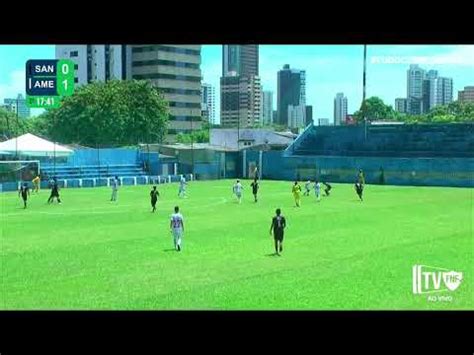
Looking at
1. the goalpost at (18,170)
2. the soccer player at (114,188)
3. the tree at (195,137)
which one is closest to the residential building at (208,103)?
the tree at (195,137)

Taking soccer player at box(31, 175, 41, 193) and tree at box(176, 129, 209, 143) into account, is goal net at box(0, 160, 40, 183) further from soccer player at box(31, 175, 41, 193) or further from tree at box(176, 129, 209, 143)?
tree at box(176, 129, 209, 143)

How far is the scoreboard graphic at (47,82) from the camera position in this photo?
14.3 m

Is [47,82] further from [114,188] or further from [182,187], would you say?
[182,187]

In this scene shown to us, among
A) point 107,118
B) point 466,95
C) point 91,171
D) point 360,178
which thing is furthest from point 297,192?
point 91,171

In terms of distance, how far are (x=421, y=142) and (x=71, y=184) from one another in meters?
15.6

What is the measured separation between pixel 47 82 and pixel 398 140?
1903 cm

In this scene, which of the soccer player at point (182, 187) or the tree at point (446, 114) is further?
the soccer player at point (182, 187)

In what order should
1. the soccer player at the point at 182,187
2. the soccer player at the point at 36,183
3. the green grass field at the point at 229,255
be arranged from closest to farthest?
the green grass field at the point at 229,255 → the soccer player at the point at 182,187 → the soccer player at the point at 36,183

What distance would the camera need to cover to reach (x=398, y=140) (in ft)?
101

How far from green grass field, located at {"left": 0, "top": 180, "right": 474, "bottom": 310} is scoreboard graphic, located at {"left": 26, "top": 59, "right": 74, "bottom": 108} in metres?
3.44

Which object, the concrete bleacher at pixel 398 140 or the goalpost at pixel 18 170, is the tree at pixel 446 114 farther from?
the goalpost at pixel 18 170

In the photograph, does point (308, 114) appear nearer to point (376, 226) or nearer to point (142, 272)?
point (376, 226)

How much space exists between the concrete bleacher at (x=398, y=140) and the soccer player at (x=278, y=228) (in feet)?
41.2
